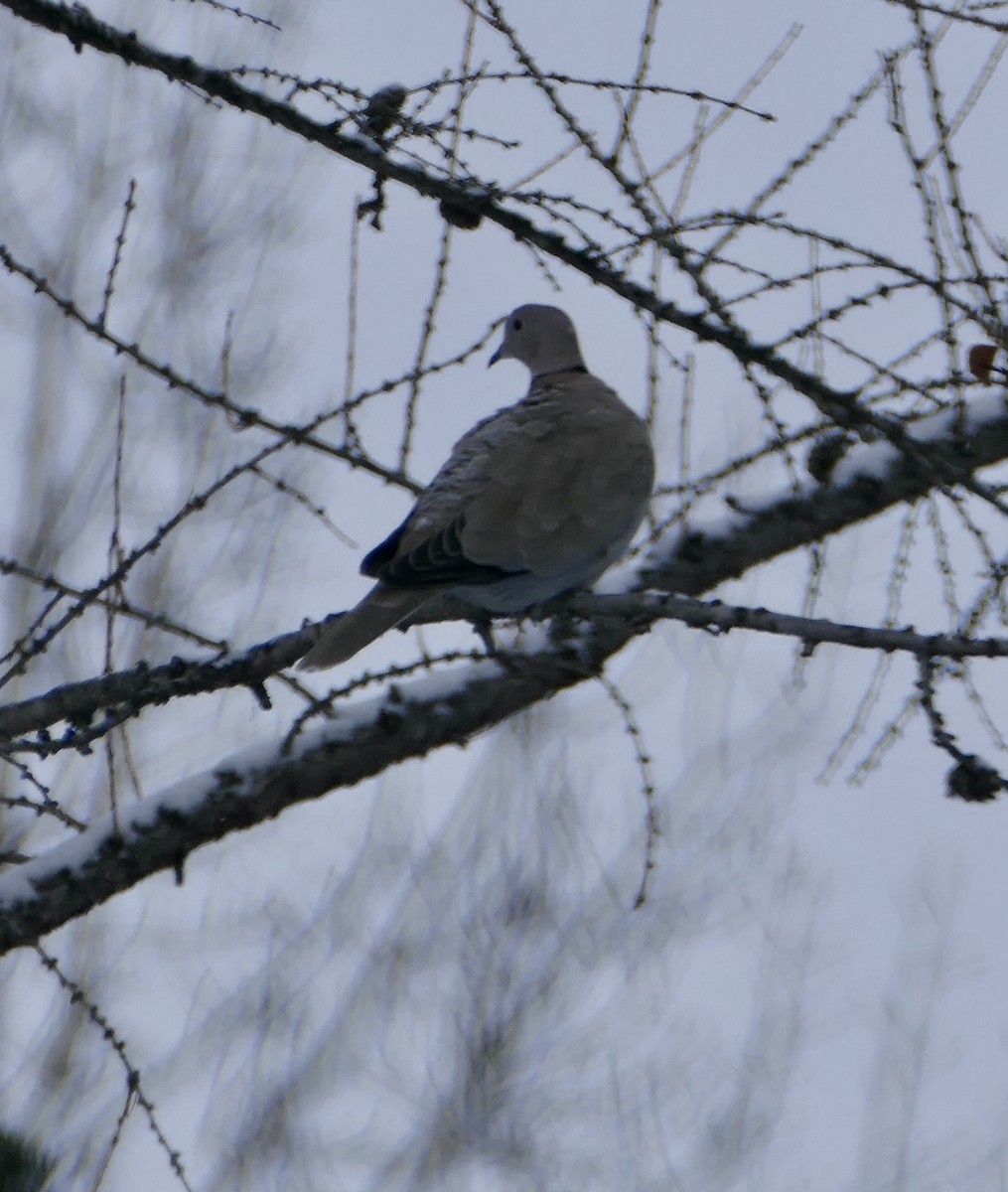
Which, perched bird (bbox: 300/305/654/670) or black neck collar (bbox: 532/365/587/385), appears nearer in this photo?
perched bird (bbox: 300/305/654/670)

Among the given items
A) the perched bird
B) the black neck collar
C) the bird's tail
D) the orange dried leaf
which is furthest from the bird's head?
the orange dried leaf

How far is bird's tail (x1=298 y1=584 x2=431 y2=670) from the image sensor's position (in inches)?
110

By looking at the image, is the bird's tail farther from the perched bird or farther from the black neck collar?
the black neck collar

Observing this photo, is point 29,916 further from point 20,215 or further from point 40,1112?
point 20,215

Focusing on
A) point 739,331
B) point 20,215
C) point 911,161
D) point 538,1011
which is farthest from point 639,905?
point 20,215

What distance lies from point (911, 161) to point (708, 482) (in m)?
0.64

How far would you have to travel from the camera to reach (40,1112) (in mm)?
5684

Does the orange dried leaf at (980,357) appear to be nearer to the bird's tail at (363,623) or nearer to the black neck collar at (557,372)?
the bird's tail at (363,623)

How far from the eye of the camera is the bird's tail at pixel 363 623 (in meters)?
2.80

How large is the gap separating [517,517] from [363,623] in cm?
58

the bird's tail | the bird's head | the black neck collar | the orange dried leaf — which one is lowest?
the bird's tail

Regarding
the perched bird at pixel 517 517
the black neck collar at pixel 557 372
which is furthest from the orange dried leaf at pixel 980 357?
the black neck collar at pixel 557 372

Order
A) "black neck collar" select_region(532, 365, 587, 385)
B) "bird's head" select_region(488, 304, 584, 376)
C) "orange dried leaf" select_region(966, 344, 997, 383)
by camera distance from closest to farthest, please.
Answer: "orange dried leaf" select_region(966, 344, 997, 383) → "black neck collar" select_region(532, 365, 587, 385) → "bird's head" select_region(488, 304, 584, 376)

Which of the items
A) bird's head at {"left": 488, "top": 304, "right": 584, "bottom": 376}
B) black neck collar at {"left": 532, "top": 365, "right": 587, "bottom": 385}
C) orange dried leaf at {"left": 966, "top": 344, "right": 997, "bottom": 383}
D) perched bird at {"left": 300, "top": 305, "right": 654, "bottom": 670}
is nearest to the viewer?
orange dried leaf at {"left": 966, "top": 344, "right": 997, "bottom": 383}
